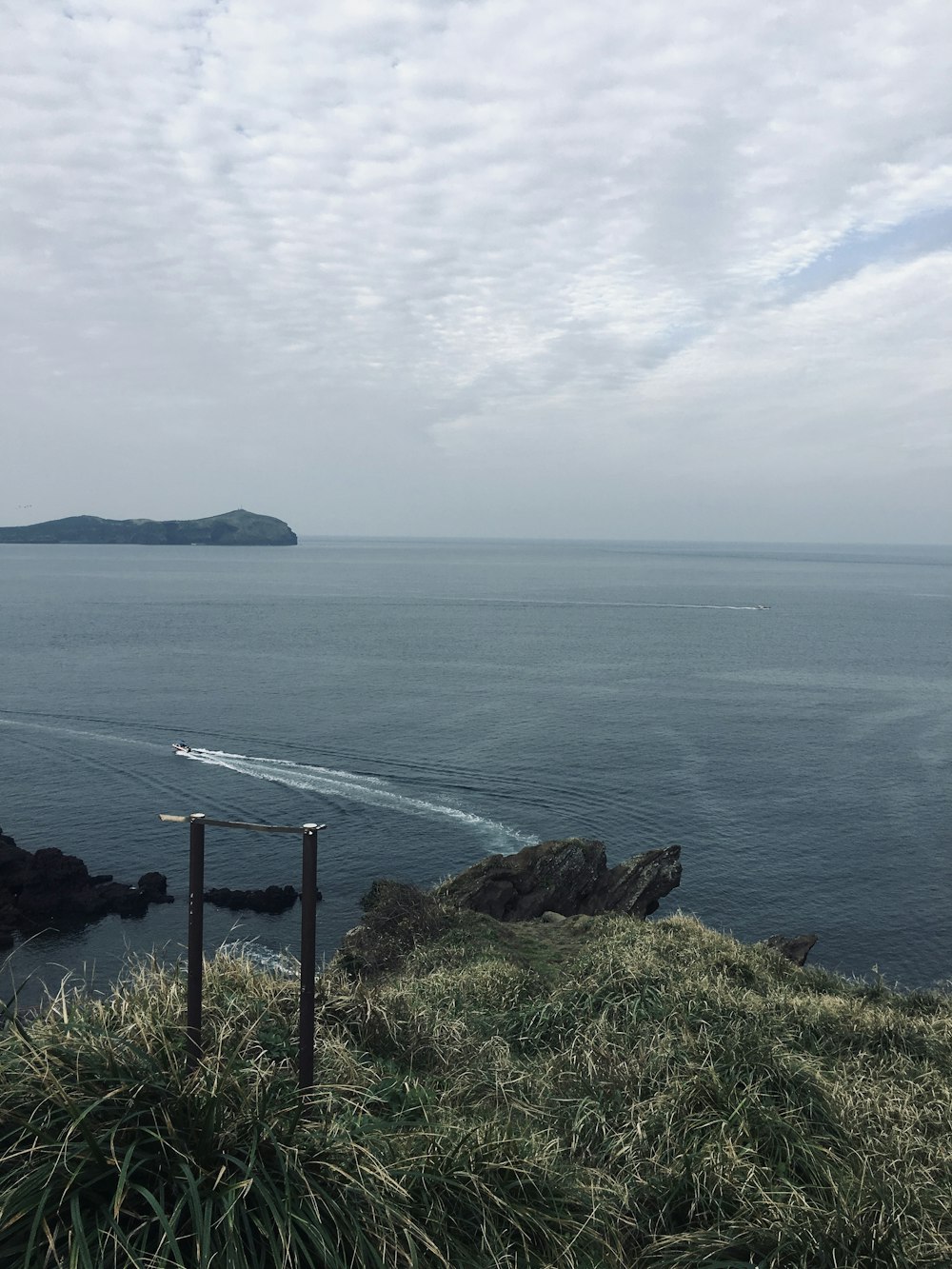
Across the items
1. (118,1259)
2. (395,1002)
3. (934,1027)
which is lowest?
(934,1027)

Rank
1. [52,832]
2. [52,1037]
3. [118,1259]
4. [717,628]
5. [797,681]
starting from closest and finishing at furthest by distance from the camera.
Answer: [118,1259] < [52,1037] < [52,832] < [797,681] < [717,628]

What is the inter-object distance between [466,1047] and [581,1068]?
175 cm

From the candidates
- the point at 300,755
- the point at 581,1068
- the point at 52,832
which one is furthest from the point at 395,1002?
the point at 300,755

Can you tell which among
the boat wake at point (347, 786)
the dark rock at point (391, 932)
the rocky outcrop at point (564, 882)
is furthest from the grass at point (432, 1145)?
the boat wake at point (347, 786)

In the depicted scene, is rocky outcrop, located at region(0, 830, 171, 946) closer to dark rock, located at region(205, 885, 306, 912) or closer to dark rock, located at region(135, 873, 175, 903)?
dark rock, located at region(135, 873, 175, 903)

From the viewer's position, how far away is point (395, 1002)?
12711mm

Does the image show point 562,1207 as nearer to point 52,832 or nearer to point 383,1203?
point 383,1203

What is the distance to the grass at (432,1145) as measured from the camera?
6.26 metres

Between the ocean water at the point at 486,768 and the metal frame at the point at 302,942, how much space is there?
12.8m

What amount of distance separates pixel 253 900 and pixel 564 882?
1516cm

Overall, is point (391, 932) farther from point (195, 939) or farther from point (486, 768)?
point (486, 768)

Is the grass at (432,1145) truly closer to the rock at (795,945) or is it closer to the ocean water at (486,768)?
the ocean water at (486,768)

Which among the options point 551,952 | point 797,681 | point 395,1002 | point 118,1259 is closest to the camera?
point 118,1259

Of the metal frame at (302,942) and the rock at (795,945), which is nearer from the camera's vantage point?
the metal frame at (302,942)
